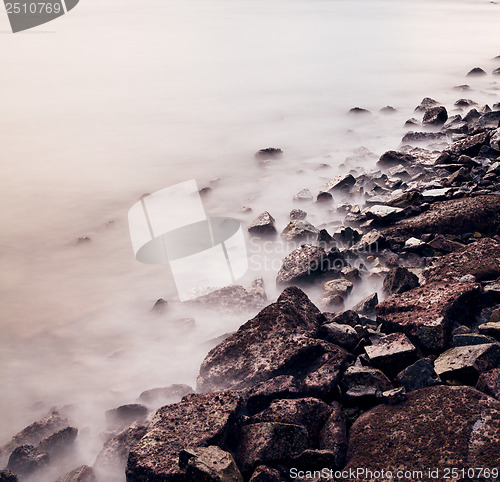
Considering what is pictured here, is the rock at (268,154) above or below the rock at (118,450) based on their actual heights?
below

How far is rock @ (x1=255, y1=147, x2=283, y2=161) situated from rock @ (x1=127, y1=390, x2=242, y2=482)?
6554 millimetres

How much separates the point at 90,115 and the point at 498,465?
42.0 feet

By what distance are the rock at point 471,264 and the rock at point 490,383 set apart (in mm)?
1094

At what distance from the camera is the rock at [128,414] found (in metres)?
3.49

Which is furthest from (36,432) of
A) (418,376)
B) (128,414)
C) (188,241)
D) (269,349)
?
(188,241)

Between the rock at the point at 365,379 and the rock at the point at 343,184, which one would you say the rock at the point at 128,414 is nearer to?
the rock at the point at 365,379

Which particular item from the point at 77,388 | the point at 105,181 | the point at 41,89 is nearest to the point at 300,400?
the point at 77,388

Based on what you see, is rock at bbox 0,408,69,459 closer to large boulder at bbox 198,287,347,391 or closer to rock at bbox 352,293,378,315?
large boulder at bbox 198,287,347,391

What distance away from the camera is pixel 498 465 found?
2.23 meters

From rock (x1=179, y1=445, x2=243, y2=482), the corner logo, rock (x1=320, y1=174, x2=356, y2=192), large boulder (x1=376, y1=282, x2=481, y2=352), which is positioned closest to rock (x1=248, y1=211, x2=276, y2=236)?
the corner logo

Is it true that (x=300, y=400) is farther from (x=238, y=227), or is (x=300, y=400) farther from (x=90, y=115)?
(x=90, y=115)

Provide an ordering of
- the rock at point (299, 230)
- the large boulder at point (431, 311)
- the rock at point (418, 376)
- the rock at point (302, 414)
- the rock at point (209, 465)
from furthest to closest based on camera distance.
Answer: the rock at point (299, 230) → the large boulder at point (431, 311) → the rock at point (418, 376) → the rock at point (302, 414) → the rock at point (209, 465)

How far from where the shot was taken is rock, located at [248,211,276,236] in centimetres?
607

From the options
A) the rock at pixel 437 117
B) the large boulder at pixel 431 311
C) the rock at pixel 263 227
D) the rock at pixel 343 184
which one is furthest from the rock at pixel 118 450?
the rock at pixel 437 117
